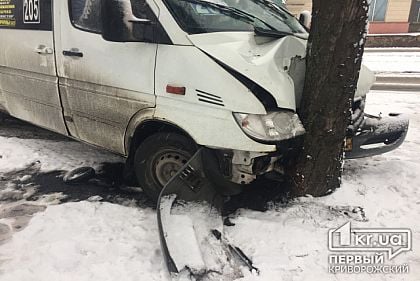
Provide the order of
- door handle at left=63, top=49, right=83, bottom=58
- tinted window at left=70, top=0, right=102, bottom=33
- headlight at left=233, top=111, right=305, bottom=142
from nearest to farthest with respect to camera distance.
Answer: headlight at left=233, top=111, right=305, bottom=142 < tinted window at left=70, top=0, right=102, bottom=33 < door handle at left=63, top=49, right=83, bottom=58

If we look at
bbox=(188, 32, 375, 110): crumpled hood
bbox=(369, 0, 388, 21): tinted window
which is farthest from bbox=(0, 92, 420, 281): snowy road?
bbox=(369, 0, 388, 21): tinted window

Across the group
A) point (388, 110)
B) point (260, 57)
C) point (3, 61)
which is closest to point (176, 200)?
point (260, 57)

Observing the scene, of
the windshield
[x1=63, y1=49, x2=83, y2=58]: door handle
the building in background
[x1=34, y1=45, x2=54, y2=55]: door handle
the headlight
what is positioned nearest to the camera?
the headlight

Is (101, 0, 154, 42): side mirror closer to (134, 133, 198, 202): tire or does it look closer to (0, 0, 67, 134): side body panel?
(134, 133, 198, 202): tire

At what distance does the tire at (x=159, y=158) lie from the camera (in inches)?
128

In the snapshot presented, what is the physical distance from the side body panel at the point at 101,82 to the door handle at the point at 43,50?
12 centimetres

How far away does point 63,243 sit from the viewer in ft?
9.63

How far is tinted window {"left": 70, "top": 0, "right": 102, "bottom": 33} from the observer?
352 centimetres

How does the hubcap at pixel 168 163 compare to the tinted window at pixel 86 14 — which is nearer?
the hubcap at pixel 168 163

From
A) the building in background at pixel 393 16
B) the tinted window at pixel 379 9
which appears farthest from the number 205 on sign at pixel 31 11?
the tinted window at pixel 379 9

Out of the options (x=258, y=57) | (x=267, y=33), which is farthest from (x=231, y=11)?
(x=258, y=57)

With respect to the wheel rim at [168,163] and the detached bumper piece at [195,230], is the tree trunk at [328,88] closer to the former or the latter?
the detached bumper piece at [195,230]

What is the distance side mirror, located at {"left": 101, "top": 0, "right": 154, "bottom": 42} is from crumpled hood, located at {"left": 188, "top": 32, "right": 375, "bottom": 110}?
1.31 feet

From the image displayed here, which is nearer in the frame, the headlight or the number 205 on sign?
the headlight
